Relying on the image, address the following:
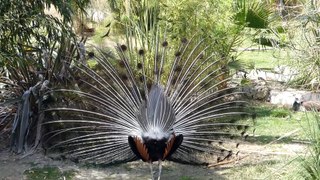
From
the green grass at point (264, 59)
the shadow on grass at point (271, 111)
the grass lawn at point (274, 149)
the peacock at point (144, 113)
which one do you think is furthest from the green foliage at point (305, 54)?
the peacock at point (144, 113)

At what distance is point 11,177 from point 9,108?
1580 millimetres

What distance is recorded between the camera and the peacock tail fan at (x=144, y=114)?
20.4 feet

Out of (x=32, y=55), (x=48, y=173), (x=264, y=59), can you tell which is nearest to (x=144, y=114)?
(x=48, y=173)

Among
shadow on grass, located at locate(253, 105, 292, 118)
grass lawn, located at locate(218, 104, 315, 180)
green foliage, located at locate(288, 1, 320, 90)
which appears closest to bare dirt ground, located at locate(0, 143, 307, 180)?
grass lawn, located at locate(218, 104, 315, 180)

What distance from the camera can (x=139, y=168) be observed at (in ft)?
22.8

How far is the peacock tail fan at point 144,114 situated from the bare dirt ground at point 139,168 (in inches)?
6.5

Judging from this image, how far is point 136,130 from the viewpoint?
20.5ft

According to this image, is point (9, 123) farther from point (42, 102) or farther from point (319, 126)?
point (319, 126)

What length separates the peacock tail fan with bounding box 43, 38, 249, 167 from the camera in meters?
6.21

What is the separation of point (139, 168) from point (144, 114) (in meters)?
1.00

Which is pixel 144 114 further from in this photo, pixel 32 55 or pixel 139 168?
pixel 32 55

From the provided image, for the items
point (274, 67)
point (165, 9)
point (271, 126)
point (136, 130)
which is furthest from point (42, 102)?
point (274, 67)

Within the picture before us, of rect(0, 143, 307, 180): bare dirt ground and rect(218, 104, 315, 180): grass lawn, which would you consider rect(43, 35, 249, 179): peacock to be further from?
rect(218, 104, 315, 180): grass lawn

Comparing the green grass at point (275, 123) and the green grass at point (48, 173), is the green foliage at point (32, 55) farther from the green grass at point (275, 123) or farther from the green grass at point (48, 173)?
the green grass at point (275, 123)
